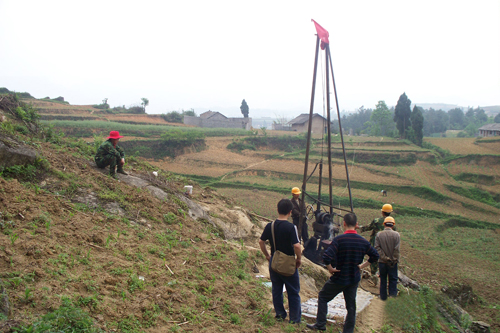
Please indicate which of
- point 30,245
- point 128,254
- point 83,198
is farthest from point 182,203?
point 30,245

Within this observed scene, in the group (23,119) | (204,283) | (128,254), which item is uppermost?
(23,119)

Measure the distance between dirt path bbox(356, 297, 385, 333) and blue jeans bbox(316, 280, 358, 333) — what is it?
58cm

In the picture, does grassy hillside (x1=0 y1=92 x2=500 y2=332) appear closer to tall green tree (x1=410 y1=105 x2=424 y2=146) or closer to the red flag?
the red flag

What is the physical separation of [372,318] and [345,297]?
1.49 meters

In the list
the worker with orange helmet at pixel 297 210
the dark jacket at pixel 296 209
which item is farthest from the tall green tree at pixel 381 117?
the dark jacket at pixel 296 209

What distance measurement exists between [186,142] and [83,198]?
26611 mm

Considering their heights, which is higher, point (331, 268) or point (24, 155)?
point (24, 155)

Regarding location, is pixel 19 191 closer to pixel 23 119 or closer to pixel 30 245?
pixel 30 245

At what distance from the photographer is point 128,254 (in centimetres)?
452

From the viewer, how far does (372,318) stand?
5145 millimetres

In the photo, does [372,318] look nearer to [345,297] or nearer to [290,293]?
[345,297]

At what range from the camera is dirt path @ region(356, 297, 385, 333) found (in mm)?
4723

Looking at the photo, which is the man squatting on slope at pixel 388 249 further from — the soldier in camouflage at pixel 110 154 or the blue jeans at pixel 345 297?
the soldier in camouflage at pixel 110 154

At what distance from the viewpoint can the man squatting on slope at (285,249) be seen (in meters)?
3.91
